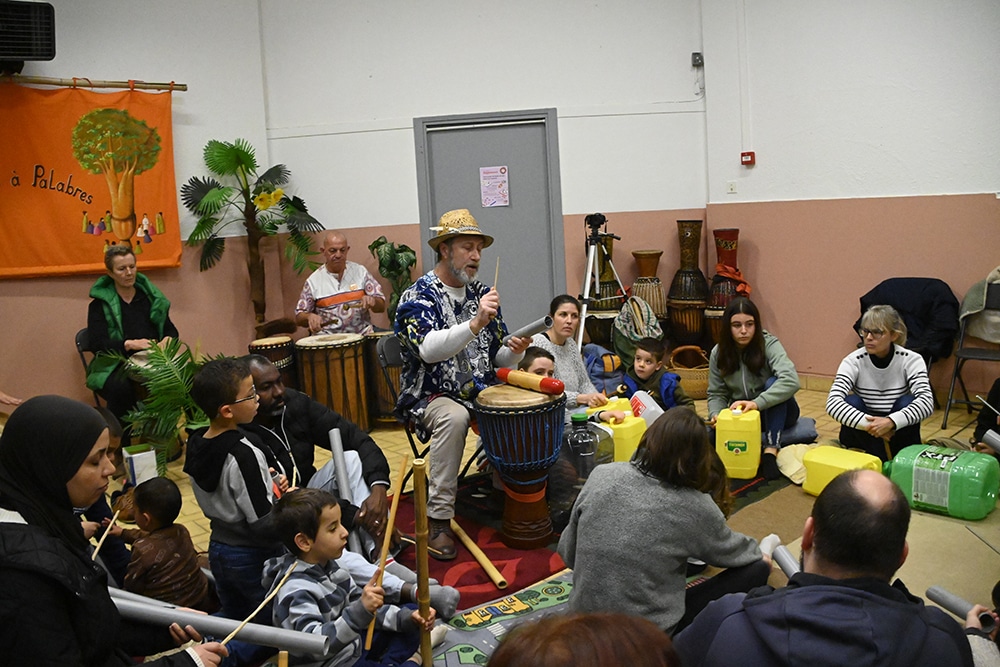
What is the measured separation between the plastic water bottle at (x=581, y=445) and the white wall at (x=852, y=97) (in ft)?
10.8

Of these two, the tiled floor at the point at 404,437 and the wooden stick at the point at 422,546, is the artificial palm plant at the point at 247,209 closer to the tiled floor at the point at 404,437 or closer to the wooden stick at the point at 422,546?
the tiled floor at the point at 404,437

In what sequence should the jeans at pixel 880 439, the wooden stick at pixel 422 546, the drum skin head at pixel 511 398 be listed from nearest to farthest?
the wooden stick at pixel 422 546 → the drum skin head at pixel 511 398 → the jeans at pixel 880 439

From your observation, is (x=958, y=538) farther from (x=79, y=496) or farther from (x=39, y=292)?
(x=39, y=292)

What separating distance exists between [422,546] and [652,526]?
0.69 m

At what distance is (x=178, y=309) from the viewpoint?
682 cm

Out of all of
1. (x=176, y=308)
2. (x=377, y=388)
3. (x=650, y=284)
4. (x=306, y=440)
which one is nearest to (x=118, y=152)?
(x=176, y=308)

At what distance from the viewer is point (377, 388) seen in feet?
20.3

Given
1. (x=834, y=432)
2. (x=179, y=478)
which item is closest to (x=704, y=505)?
(x=834, y=432)

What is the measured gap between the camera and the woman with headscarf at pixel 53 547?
5.60 ft

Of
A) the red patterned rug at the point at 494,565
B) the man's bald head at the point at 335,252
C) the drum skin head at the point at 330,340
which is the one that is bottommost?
the red patterned rug at the point at 494,565

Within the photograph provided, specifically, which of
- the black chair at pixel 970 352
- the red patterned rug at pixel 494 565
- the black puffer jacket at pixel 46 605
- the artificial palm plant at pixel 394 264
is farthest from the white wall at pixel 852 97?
the black puffer jacket at pixel 46 605

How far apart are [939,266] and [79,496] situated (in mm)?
5627

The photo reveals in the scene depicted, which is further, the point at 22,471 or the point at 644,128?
the point at 644,128

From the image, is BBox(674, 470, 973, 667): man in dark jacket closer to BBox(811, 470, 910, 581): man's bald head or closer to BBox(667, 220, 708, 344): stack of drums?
BBox(811, 470, 910, 581): man's bald head
